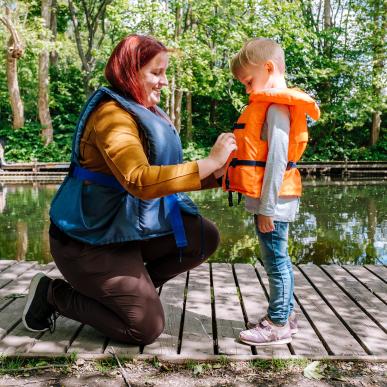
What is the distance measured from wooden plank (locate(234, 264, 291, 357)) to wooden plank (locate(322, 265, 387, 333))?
0.54m

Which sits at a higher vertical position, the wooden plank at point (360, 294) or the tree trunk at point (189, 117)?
the tree trunk at point (189, 117)

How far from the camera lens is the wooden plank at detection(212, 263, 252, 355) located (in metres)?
2.25

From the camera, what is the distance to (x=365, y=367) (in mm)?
2096

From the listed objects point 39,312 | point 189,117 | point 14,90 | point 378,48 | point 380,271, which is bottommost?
point 380,271

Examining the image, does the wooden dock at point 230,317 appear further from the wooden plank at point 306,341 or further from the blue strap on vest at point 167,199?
the blue strap on vest at point 167,199

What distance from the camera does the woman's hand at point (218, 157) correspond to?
78.1 inches

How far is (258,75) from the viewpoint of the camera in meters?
2.29

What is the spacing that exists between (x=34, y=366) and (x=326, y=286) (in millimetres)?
1885

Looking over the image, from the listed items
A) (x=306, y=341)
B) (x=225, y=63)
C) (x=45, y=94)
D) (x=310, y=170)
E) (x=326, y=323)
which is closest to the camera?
(x=306, y=341)

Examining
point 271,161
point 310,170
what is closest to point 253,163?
point 271,161

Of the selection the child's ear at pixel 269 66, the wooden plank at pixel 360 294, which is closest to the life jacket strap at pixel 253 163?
the child's ear at pixel 269 66

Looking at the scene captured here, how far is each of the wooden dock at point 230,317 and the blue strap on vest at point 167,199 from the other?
1.60 feet

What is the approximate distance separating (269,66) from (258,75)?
7cm

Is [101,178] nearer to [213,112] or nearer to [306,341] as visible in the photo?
[306,341]
